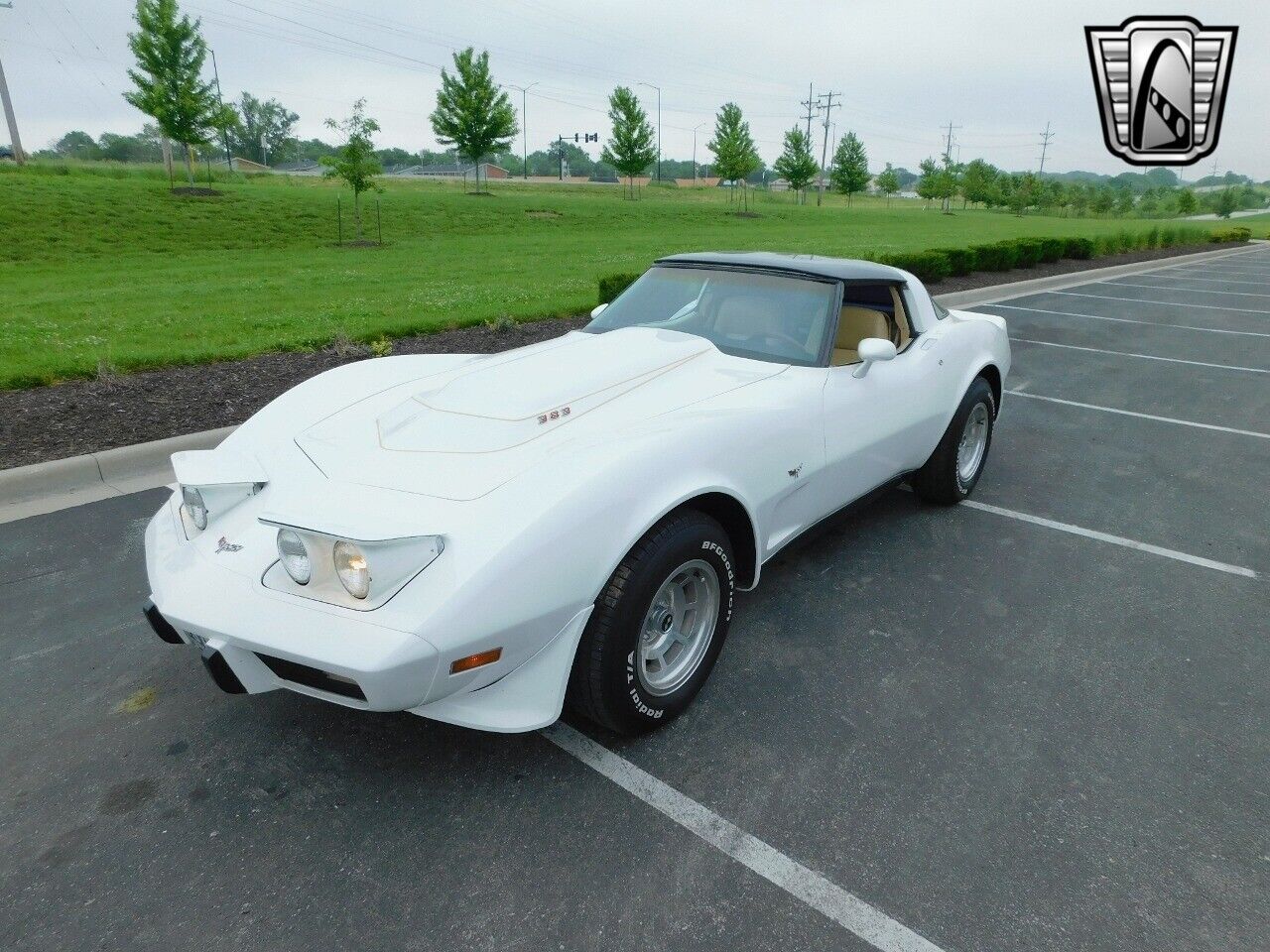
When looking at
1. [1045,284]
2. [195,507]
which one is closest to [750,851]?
[195,507]

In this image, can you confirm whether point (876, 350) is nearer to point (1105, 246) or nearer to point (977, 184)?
point (1105, 246)

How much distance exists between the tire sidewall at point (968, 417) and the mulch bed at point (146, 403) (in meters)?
4.78

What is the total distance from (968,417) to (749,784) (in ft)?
9.42

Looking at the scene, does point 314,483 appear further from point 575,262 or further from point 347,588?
point 575,262

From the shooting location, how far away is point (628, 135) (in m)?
43.8

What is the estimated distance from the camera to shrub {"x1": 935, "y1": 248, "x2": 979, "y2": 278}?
51.4 feet

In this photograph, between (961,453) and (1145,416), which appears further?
(1145,416)

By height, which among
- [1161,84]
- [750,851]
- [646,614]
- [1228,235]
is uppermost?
[1161,84]

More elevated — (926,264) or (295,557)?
(926,264)

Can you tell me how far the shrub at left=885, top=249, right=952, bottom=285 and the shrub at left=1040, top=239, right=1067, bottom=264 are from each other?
562cm

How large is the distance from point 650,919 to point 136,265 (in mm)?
18440

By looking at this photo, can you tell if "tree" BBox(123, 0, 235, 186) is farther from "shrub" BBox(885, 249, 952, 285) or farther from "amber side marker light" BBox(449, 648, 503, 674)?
"amber side marker light" BBox(449, 648, 503, 674)

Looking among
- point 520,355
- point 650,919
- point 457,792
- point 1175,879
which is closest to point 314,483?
point 457,792

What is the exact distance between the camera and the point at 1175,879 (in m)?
2.16
